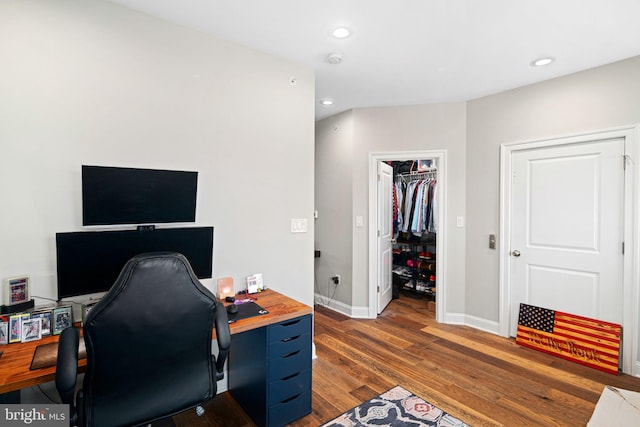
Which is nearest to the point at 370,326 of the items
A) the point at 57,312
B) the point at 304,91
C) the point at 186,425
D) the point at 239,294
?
the point at 239,294

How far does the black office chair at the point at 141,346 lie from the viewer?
1.14 metres

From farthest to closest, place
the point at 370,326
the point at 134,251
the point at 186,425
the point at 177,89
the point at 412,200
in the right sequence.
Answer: the point at 412,200 → the point at 370,326 → the point at 177,89 → the point at 186,425 → the point at 134,251

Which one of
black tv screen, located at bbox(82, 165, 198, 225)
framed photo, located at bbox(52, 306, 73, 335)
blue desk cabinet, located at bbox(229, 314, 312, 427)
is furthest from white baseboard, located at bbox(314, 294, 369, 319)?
framed photo, located at bbox(52, 306, 73, 335)

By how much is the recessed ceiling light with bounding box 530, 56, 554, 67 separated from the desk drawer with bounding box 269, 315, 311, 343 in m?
2.75

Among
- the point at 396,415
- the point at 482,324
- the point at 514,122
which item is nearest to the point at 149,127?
the point at 396,415

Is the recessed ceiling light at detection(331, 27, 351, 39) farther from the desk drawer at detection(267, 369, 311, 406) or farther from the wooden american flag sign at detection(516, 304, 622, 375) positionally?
the wooden american flag sign at detection(516, 304, 622, 375)

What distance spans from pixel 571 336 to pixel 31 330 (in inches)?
155

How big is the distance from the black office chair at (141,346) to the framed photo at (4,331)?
511mm

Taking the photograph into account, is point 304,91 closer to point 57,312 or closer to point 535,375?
point 57,312

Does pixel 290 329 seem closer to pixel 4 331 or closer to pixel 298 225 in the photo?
pixel 298 225

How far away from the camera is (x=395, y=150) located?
375 centimetres

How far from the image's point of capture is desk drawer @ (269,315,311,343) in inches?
73.5

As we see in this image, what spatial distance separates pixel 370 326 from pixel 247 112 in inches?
104

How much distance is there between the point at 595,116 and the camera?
2.71m
